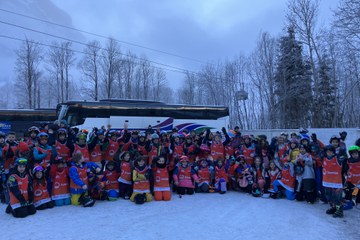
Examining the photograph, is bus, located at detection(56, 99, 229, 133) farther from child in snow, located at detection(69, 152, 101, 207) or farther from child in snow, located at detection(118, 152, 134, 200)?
child in snow, located at detection(69, 152, 101, 207)

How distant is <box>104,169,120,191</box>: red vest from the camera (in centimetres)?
762

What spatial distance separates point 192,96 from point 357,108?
83.4ft

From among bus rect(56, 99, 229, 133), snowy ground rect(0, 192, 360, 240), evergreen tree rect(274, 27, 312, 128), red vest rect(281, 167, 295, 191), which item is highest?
evergreen tree rect(274, 27, 312, 128)

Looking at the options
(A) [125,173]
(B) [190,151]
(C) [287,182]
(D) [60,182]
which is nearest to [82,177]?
(D) [60,182]

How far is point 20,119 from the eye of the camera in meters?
24.4

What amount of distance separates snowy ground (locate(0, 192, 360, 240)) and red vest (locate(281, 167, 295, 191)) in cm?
48

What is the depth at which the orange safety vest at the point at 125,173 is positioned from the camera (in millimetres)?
7594

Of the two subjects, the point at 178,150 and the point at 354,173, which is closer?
the point at 354,173

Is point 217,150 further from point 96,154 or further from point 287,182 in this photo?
point 96,154

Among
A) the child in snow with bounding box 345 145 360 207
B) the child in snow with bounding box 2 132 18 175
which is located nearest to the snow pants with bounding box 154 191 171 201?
the child in snow with bounding box 2 132 18 175

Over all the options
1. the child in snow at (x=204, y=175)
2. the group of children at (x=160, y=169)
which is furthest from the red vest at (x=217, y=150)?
the child in snow at (x=204, y=175)

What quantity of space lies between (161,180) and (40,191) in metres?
3.02

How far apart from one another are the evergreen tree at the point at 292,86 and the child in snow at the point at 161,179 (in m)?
25.2

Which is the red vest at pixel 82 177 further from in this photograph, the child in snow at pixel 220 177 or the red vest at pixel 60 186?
the child in snow at pixel 220 177
